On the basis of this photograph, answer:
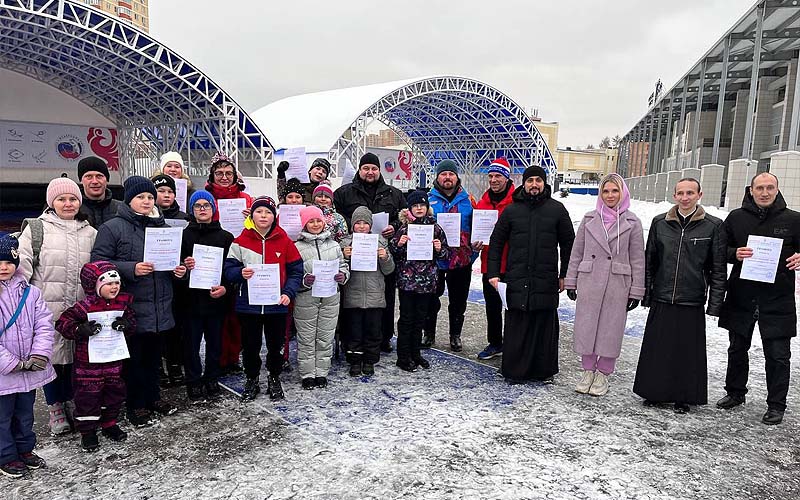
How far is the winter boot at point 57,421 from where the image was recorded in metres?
3.49

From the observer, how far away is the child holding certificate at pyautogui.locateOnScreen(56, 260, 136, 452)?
10.3ft

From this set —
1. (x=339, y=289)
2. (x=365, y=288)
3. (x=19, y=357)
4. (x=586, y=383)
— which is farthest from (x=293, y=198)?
(x=586, y=383)

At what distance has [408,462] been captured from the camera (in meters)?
3.22

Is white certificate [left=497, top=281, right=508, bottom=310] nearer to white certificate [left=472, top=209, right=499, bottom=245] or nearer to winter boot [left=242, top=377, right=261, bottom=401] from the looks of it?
white certificate [left=472, top=209, right=499, bottom=245]

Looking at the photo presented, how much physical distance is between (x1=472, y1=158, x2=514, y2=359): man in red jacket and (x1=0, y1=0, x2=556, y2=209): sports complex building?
1521 centimetres

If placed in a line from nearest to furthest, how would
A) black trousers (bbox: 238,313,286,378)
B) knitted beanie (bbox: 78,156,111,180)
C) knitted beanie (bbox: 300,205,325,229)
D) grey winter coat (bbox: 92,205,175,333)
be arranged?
grey winter coat (bbox: 92,205,175,333) < knitted beanie (bbox: 78,156,111,180) < black trousers (bbox: 238,313,286,378) < knitted beanie (bbox: 300,205,325,229)

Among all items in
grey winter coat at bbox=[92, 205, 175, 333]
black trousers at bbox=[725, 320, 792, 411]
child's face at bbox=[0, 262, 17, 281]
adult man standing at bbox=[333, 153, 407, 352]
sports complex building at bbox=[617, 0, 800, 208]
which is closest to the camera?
child's face at bbox=[0, 262, 17, 281]

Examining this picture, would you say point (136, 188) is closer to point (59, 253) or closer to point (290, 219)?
point (59, 253)

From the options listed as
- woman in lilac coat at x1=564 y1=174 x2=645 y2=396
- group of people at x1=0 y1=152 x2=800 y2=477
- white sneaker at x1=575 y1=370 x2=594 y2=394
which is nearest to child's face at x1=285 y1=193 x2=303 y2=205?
group of people at x1=0 y1=152 x2=800 y2=477

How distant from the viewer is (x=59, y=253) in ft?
→ 10.7

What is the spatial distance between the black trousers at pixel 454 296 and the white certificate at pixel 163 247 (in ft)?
8.33

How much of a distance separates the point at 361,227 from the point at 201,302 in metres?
1.48

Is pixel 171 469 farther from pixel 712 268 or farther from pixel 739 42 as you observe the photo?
pixel 739 42

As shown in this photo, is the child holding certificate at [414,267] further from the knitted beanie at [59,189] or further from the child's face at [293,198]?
the knitted beanie at [59,189]
